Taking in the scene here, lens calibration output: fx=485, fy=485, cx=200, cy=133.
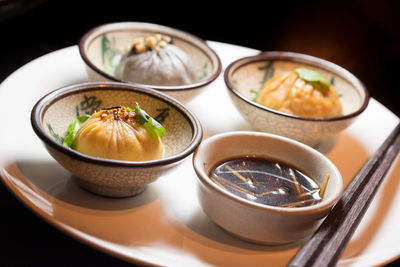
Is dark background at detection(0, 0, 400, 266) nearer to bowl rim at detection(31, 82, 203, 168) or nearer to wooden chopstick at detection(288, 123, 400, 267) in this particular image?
bowl rim at detection(31, 82, 203, 168)

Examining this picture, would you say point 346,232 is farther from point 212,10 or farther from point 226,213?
point 212,10

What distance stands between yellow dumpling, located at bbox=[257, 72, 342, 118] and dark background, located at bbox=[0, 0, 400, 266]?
3.83 feet

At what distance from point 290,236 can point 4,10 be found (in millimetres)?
1086

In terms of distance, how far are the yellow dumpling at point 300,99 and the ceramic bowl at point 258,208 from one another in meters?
0.29

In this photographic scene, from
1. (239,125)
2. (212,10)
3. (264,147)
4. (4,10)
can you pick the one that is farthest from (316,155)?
(212,10)

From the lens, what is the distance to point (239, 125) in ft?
5.22

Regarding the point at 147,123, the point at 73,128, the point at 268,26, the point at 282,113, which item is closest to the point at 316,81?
the point at 282,113

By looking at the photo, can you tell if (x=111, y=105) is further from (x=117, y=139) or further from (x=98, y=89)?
(x=117, y=139)

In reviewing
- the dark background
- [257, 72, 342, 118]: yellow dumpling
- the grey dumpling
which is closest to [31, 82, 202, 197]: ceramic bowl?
the grey dumpling

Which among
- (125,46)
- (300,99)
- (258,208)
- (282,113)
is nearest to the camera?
(258,208)

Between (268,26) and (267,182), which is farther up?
(267,182)

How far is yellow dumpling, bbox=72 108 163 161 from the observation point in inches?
41.8

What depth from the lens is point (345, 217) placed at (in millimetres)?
1057

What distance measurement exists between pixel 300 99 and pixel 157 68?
459mm
